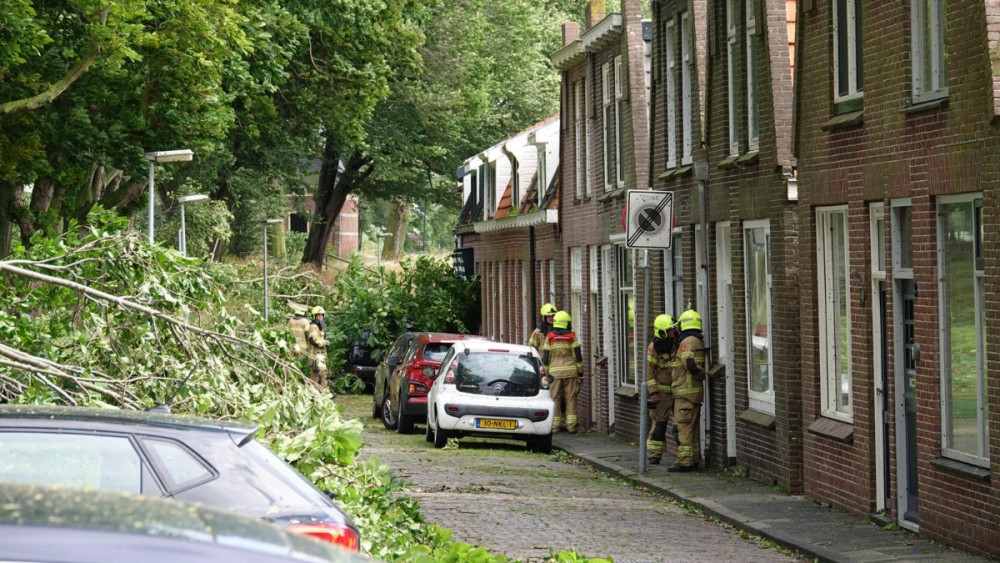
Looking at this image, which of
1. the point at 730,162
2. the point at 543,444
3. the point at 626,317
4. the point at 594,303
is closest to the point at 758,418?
the point at 730,162

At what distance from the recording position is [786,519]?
1412 centimetres

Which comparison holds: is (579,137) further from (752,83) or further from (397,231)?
(397,231)

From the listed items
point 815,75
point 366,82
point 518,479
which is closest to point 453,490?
point 518,479

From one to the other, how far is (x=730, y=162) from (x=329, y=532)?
12.9 m

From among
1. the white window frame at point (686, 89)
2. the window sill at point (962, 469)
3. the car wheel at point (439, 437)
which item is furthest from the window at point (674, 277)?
the window sill at point (962, 469)

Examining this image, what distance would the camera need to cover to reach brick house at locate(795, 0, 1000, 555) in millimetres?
11562

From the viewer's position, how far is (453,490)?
656 inches

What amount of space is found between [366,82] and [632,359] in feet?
32.9

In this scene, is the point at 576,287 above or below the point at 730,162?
below

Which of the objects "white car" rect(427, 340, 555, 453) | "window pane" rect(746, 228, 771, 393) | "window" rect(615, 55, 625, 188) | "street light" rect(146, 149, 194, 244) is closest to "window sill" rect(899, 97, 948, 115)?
"window pane" rect(746, 228, 771, 393)

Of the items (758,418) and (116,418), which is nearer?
(116,418)

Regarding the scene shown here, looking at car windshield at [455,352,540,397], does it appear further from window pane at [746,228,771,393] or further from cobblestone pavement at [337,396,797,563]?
window pane at [746,228,771,393]

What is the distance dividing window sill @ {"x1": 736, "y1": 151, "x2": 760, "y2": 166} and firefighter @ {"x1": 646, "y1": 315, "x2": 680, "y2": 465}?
2362 mm

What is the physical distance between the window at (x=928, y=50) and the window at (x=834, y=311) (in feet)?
7.25
